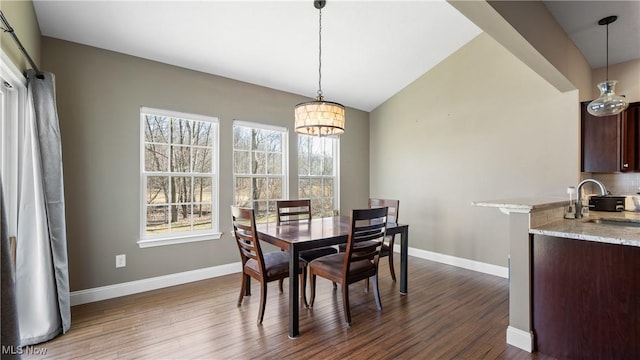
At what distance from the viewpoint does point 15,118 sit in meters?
2.29

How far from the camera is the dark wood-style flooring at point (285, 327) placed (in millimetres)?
2139

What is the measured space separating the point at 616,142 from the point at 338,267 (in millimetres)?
3272

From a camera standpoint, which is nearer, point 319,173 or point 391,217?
point 391,217

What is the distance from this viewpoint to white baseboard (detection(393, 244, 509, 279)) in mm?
3818

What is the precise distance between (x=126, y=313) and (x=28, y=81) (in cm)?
210

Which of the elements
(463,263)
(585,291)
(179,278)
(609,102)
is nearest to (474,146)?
(463,263)

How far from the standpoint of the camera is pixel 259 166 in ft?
13.9

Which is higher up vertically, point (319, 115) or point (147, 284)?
point (319, 115)

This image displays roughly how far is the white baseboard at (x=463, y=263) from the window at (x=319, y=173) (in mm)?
1543

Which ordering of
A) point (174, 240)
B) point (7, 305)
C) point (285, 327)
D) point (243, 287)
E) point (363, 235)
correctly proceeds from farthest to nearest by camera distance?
1. point (174, 240)
2. point (243, 287)
3. point (363, 235)
4. point (285, 327)
5. point (7, 305)

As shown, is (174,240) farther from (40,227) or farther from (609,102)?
(609,102)

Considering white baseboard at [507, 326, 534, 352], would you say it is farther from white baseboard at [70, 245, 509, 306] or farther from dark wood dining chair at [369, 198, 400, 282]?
white baseboard at [70, 245, 509, 306]

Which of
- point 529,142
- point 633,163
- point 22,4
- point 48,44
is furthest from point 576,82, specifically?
point 48,44

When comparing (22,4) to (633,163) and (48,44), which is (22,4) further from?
(633,163)
